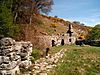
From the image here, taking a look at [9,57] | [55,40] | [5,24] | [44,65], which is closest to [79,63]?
[44,65]

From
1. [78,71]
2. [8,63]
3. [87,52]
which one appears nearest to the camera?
[8,63]

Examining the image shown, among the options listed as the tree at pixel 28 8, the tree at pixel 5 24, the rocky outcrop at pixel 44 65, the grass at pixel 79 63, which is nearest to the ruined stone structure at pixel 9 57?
the rocky outcrop at pixel 44 65

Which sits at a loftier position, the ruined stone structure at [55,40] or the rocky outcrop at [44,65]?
the ruined stone structure at [55,40]

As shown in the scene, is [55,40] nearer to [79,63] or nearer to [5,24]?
[5,24]

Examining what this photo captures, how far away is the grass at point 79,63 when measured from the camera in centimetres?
2540

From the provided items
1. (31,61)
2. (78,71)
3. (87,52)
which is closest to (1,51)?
(31,61)

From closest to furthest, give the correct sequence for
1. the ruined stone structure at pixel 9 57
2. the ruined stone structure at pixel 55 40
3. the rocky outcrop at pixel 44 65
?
the ruined stone structure at pixel 9 57
the rocky outcrop at pixel 44 65
the ruined stone structure at pixel 55 40

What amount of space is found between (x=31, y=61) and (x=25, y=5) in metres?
20.1

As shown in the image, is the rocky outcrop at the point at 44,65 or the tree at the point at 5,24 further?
the tree at the point at 5,24

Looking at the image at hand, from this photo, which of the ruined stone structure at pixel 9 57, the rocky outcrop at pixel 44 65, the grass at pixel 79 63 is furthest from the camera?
the grass at pixel 79 63

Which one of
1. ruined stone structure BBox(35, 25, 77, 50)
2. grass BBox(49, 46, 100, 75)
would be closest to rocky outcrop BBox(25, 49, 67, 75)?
grass BBox(49, 46, 100, 75)

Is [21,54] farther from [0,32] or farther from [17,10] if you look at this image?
[17,10]

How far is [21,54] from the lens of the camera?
2333 centimetres

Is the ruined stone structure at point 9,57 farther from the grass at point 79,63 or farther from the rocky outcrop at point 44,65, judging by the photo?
the grass at point 79,63
